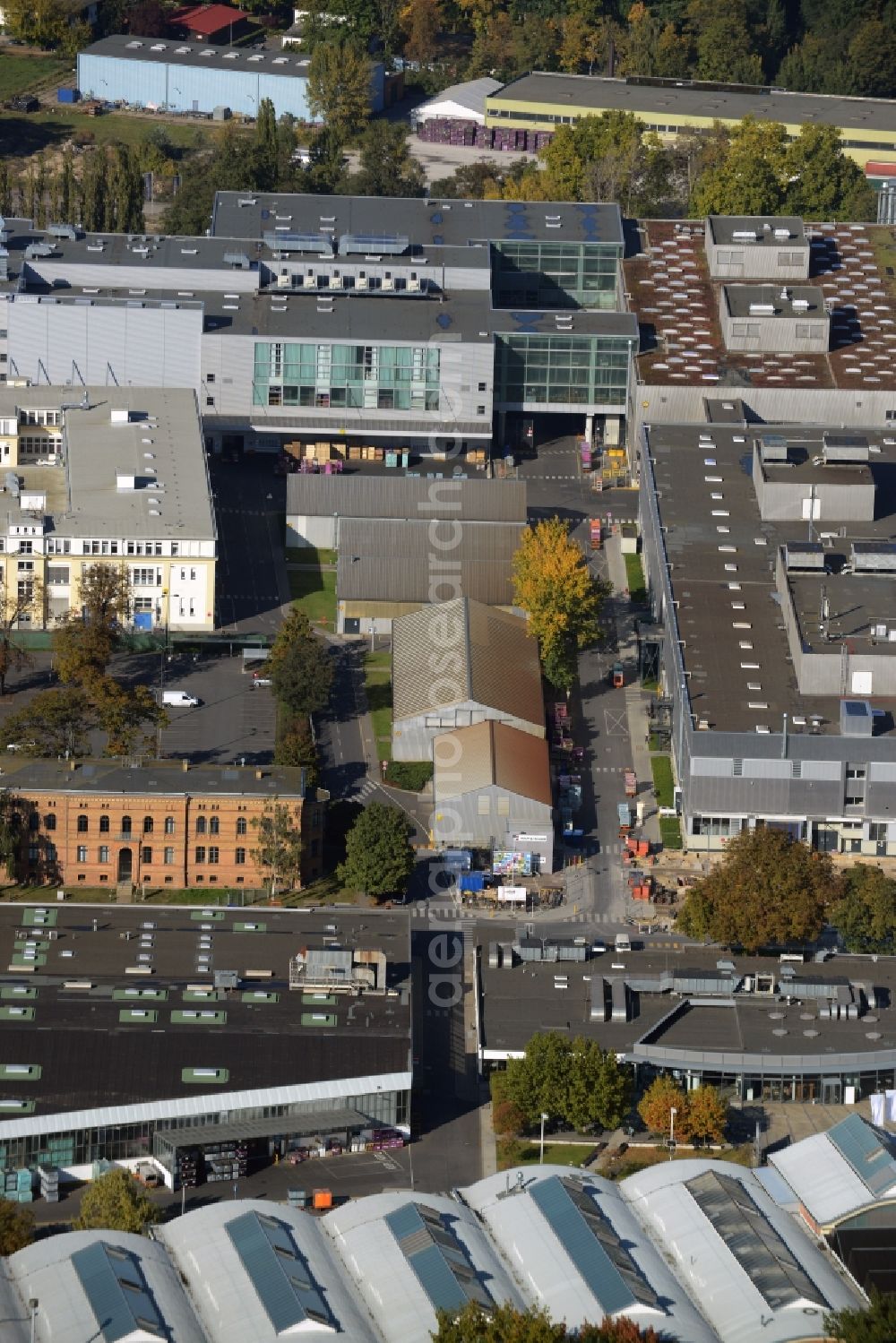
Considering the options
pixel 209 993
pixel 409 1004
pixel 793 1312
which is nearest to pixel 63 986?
pixel 209 993

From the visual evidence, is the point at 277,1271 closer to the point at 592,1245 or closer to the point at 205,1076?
the point at 592,1245

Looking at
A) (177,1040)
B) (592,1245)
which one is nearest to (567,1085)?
(592,1245)

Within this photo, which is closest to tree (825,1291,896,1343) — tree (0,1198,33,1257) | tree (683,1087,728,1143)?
tree (683,1087,728,1143)

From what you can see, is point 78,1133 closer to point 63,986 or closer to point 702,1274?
point 63,986

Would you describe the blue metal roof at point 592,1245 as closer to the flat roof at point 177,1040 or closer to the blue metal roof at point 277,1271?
the blue metal roof at point 277,1271

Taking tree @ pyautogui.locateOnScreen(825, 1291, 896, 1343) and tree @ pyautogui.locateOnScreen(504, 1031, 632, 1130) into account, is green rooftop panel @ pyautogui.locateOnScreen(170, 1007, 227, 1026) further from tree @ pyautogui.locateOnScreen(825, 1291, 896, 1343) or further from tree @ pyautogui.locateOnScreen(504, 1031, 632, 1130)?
tree @ pyautogui.locateOnScreen(825, 1291, 896, 1343)
